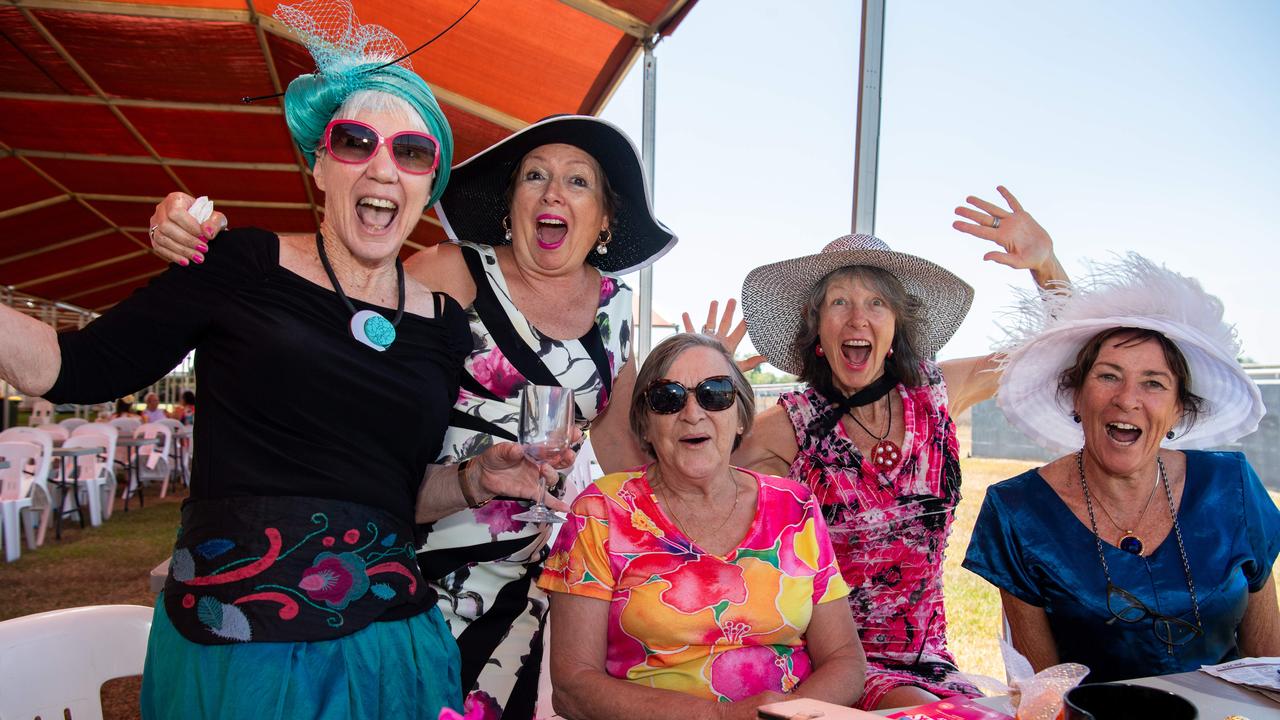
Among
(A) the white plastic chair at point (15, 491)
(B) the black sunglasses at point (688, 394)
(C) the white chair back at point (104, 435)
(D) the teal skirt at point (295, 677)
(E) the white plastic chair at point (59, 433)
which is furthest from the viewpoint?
(E) the white plastic chair at point (59, 433)

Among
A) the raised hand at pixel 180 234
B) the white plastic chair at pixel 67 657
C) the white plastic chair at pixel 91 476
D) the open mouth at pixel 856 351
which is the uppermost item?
the raised hand at pixel 180 234

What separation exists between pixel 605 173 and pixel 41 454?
7825mm

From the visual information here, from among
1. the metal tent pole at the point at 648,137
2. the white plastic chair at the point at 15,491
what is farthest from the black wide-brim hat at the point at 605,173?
the white plastic chair at the point at 15,491

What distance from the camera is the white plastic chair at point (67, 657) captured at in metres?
1.80

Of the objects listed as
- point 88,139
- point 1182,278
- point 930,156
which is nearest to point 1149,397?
point 1182,278

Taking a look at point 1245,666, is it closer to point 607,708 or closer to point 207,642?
point 607,708

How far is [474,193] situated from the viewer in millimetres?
2539

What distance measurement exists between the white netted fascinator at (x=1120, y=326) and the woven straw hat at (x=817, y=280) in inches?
19.8

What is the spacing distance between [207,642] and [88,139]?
9.66 metres

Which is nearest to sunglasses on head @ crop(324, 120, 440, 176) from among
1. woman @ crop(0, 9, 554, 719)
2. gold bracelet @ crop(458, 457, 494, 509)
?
woman @ crop(0, 9, 554, 719)

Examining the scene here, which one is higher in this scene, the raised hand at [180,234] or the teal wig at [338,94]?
the teal wig at [338,94]

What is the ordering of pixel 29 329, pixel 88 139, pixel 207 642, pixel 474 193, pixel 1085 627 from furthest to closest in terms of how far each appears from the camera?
pixel 88 139
pixel 474 193
pixel 1085 627
pixel 207 642
pixel 29 329

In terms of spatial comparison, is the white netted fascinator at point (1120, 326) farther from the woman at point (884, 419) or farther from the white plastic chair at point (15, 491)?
the white plastic chair at point (15, 491)

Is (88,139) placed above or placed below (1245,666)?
above
